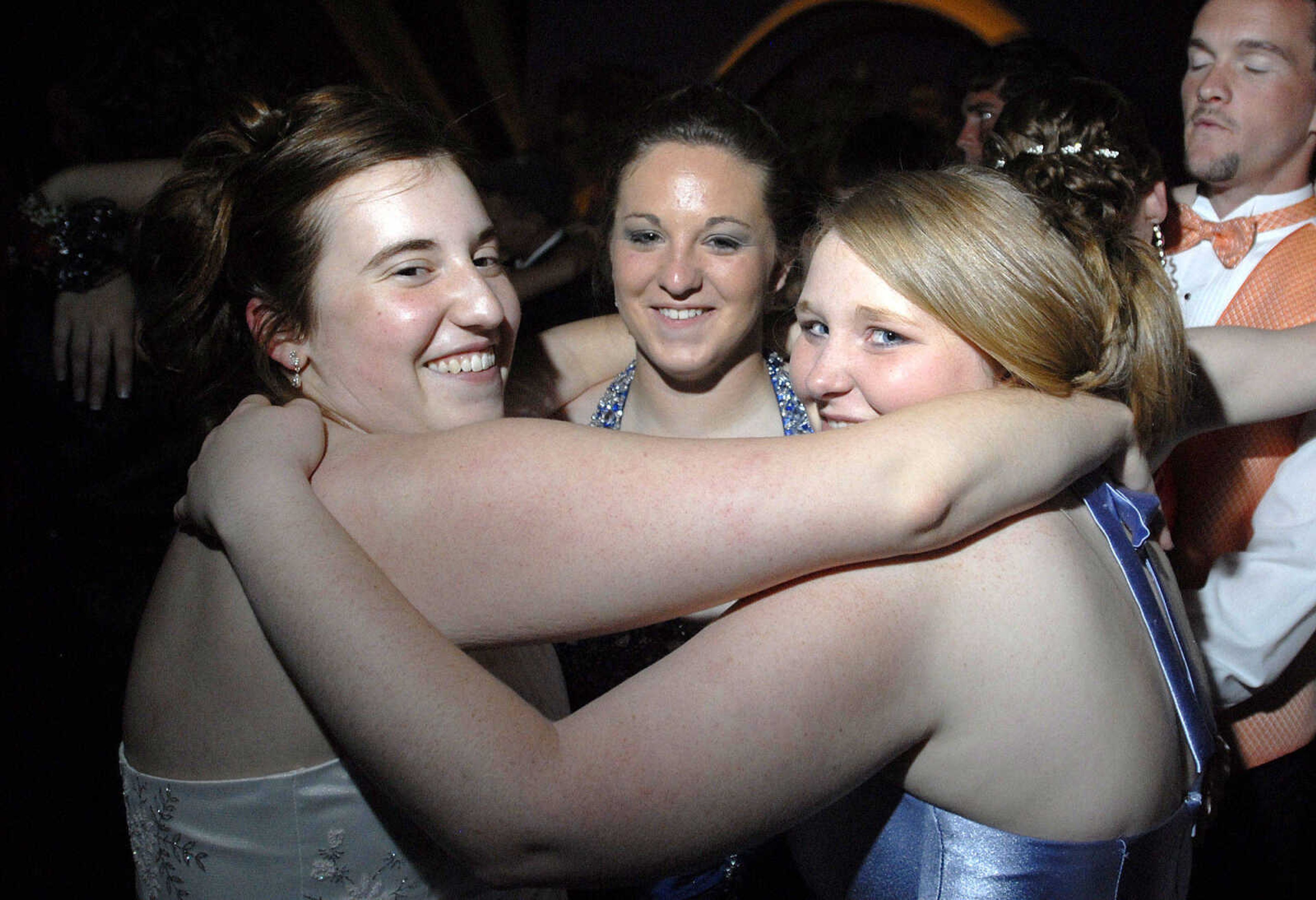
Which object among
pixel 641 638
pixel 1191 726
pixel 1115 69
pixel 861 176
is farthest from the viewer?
pixel 1115 69

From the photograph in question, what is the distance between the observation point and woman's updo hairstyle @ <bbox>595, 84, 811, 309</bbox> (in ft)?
6.47

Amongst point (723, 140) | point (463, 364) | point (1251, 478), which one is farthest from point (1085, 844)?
point (723, 140)

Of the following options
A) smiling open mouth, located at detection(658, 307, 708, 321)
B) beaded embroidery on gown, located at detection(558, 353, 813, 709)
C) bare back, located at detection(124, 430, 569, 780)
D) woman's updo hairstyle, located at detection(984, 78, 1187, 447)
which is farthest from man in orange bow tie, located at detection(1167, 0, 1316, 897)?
bare back, located at detection(124, 430, 569, 780)

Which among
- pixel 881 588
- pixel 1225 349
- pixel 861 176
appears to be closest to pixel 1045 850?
pixel 881 588

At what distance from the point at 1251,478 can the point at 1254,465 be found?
3 cm

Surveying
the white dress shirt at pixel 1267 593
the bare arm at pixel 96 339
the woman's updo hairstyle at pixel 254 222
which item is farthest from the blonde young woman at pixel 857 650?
the bare arm at pixel 96 339

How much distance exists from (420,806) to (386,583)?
222mm

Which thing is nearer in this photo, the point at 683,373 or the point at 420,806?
the point at 420,806

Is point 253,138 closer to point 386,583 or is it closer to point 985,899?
point 386,583

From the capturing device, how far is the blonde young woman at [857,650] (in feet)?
2.67

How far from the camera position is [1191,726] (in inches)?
43.6

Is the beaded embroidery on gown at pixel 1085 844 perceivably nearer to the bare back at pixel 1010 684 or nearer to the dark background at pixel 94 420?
the bare back at pixel 1010 684

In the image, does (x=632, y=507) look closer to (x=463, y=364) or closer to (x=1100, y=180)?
(x=463, y=364)

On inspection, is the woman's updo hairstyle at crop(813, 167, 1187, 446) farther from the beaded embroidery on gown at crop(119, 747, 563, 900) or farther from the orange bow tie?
the orange bow tie
